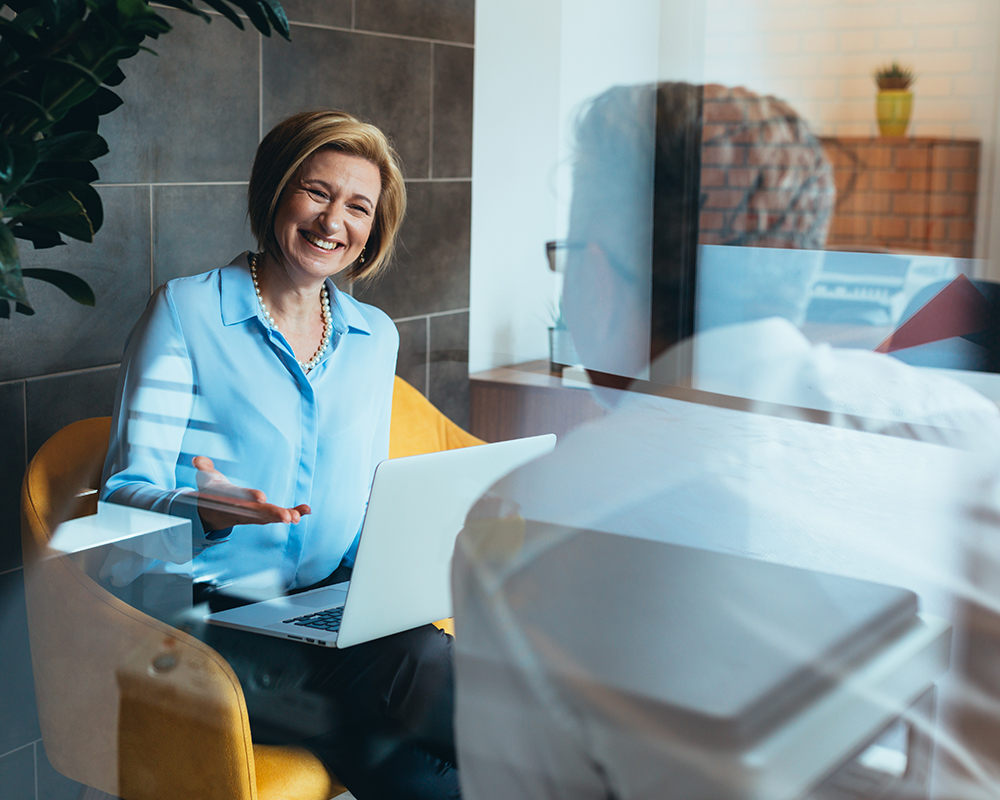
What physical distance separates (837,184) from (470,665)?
2.51ft

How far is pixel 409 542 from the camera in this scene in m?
0.99

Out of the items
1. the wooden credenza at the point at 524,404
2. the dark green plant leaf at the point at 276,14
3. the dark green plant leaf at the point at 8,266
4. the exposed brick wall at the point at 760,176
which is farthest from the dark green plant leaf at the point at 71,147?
Result: the exposed brick wall at the point at 760,176

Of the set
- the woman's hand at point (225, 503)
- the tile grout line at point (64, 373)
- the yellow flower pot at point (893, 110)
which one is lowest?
the woman's hand at point (225, 503)

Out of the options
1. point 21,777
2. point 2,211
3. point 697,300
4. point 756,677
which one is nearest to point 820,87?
point 697,300

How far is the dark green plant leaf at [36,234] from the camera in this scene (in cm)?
85

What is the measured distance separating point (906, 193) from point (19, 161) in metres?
0.93

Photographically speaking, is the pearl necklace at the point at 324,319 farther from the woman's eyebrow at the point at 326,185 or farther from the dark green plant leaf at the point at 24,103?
the dark green plant leaf at the point at 24,103

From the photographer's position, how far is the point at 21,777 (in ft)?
4.10

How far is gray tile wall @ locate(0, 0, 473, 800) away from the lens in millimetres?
1243

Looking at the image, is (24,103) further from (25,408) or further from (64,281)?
(25,408)

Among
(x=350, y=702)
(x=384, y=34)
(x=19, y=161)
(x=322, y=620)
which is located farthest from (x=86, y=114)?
(x=384, y=34)

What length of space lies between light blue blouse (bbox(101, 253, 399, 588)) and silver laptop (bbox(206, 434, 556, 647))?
0.09m

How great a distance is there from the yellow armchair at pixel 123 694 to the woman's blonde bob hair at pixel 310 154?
1.42 feet

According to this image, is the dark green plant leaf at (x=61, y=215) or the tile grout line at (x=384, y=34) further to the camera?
the tile grout line at (x=384, y=34)
